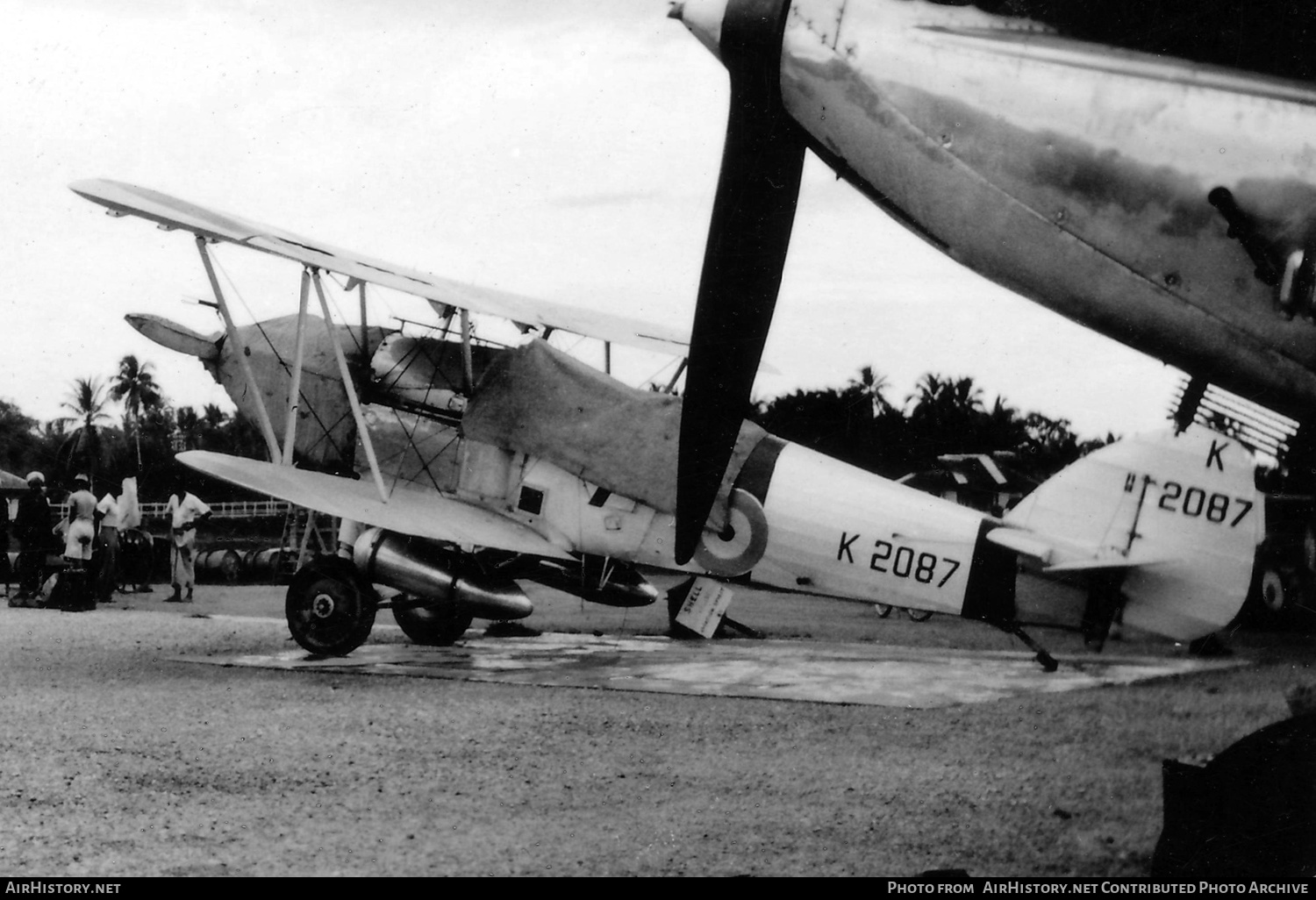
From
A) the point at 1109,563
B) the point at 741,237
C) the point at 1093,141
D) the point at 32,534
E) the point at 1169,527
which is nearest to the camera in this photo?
the point at 1093,141

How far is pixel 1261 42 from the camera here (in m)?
2.41

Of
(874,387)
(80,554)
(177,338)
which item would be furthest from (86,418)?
(874,387)

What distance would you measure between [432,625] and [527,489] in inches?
70.8

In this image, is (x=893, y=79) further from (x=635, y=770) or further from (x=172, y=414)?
(x=172, y=414)

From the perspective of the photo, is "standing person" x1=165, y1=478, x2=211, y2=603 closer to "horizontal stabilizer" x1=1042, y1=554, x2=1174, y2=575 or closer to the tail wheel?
"horizontal stabilizer" x1=1042, y1=554, x2=1174, y2=575

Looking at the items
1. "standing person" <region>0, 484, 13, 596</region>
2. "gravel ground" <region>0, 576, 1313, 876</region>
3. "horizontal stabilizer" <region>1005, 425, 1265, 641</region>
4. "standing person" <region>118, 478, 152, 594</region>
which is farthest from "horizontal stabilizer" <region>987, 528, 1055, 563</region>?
"standing person" <region>118, 478, 152, 594</region>

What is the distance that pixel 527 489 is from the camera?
8555mm

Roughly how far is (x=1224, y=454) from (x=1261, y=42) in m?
2.87

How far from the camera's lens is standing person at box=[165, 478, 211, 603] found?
14203 mm

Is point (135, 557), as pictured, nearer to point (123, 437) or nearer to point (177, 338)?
point (123, 437)

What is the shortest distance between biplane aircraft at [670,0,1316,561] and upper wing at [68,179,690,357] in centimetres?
587

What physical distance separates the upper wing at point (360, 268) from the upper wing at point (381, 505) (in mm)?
1528

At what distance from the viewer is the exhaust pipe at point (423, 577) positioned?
836cm
